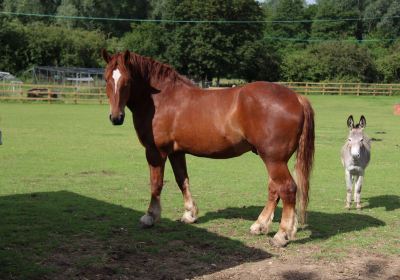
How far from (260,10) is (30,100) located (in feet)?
153

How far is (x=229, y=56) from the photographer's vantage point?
227 ft

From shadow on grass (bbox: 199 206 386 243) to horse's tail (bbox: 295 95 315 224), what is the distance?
1.90 feet

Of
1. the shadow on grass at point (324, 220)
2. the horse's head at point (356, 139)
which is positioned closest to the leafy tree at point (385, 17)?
the horse's head at point (356, 139)

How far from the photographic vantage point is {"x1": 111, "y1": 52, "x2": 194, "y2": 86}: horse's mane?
727 centimetres

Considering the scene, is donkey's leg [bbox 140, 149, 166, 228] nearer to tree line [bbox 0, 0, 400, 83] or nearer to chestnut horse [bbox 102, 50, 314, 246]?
chestnut horse [bbox 102, 50, 314, 246]

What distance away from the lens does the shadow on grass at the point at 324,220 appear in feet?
23.8

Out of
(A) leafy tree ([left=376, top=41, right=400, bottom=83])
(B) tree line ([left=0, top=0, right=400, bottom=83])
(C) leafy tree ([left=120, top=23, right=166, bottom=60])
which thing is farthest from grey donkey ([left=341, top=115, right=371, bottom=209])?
(C) leafy tree ([left=120, top=23, right=166, bottom=60])

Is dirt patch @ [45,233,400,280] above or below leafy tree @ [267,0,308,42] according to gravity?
below

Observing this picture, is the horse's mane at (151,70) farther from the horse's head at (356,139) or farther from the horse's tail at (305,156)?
the horse's head at (356,139)

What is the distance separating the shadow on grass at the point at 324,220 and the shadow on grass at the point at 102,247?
3.46 ft

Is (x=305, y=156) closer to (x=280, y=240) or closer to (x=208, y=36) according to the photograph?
(x=280, y=240)

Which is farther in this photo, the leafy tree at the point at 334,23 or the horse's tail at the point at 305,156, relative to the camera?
the leafy tree at the point at 334,23

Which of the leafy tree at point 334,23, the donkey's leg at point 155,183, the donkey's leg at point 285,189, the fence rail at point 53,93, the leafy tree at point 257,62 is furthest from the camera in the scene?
the leafy tree at point 334,23

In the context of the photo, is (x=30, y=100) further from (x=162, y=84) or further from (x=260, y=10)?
(x=260, y=10)
